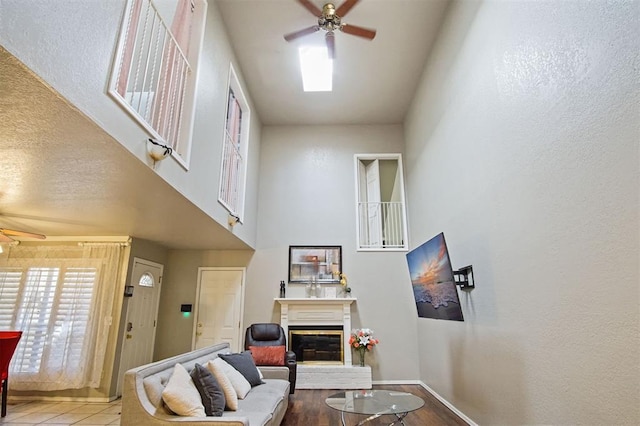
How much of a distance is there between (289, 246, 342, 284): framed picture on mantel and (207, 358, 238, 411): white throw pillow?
11.2 feet

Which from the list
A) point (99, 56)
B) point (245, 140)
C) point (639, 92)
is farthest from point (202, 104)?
point (639, 92)

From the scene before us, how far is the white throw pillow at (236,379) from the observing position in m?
3.28

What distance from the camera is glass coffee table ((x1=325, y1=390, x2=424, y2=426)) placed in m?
3.13

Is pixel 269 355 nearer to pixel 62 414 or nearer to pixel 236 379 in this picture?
pixel 236 379

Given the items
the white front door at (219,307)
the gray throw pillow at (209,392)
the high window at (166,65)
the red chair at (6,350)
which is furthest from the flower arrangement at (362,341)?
the red chair at (6,350)

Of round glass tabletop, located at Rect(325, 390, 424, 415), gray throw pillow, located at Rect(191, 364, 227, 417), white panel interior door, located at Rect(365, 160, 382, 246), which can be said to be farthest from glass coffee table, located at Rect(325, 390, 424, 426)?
white panel interior door, located at Rect(365, 160, 382, 246)

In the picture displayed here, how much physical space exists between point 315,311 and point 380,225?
7.02 ft

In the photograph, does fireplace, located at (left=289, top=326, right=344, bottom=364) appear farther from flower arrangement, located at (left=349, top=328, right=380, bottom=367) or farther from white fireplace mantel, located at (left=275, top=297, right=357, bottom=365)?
flower arrangement, located at (left=349, top=328, right=380, bottom=367)

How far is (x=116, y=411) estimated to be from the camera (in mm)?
4434

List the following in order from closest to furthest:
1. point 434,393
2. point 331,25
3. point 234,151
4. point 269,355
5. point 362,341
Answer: point 331,25 → point 269,355 → point 434,393 → point 234,151 → point 362,341

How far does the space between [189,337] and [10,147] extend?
485cm

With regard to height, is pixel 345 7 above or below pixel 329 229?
above

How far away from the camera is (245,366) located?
3.80 metres

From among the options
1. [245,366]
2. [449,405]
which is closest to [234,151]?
[245,366]
